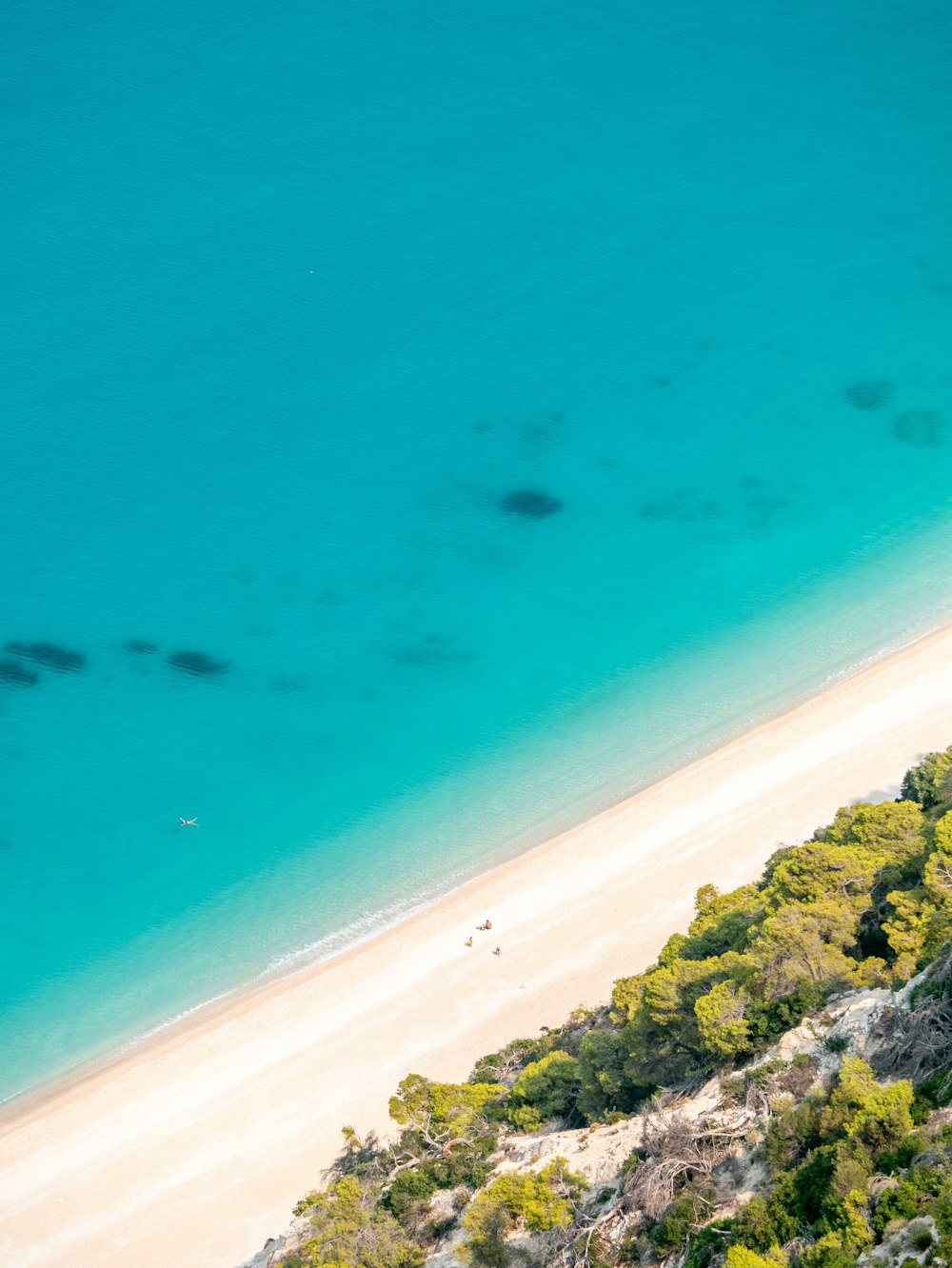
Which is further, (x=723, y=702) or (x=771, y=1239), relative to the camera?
(x=723, y=702)

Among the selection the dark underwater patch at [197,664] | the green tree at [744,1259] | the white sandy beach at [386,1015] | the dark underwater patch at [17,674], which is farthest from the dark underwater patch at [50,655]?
the green tree at [744,1259]

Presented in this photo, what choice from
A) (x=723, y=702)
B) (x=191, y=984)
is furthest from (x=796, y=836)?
(x=191, y=984)

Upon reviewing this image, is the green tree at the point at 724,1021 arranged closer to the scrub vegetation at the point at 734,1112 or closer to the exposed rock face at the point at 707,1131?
the scrub vegetation at the point at 734,1112

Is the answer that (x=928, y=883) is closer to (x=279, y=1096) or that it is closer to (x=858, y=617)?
(x=279, y=1096)

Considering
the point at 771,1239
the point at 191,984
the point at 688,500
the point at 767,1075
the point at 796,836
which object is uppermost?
the point at 688,500

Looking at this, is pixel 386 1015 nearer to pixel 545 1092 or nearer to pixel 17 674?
pixel 545 1092

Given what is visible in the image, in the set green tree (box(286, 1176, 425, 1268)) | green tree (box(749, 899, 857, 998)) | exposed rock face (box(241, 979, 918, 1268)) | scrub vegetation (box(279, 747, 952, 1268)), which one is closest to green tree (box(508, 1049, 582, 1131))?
scrub vegetation (box(279, 747, 952, 1268))

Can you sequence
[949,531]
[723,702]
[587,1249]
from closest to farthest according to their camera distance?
1. [587,1249]
2. [723,702]
3. [949,531]
